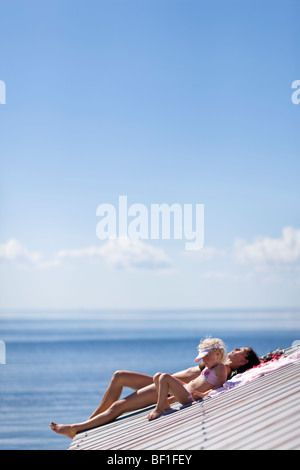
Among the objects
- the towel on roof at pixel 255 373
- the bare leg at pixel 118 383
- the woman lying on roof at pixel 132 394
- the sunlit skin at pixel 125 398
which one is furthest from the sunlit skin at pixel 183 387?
the bare leg at pixel 118 383

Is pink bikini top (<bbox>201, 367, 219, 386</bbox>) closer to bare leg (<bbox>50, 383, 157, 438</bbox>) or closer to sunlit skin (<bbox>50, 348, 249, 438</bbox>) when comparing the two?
sunlit skin (<bbox>50, 348, 249, 438</bbox>)

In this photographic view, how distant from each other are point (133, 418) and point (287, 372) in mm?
1497

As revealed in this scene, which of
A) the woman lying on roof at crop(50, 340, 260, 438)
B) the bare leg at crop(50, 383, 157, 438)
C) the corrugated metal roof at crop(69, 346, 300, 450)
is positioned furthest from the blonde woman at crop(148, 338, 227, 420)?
the bare leg at crop(50, 383, 157, 438)

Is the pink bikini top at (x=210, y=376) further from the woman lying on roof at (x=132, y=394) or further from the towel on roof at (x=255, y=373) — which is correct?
the woman lying on roof at (x=132, y=394)

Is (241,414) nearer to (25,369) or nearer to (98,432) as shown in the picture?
(98,432)

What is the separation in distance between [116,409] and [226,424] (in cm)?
224

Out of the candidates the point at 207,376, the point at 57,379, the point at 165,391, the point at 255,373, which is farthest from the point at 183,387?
the point at 57,379

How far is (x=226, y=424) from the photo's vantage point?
14.5 ft

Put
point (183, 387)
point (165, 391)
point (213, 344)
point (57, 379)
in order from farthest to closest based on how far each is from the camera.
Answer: point (57, 379) < point (213, 344) < point (183, 387) < point (165, 391)

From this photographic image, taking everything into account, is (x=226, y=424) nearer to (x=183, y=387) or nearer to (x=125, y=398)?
(x=183, y=387)

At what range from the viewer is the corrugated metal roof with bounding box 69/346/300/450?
386 centimetres

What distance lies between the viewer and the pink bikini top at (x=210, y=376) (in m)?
6.23

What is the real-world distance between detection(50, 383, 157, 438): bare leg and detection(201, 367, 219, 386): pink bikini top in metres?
0.52

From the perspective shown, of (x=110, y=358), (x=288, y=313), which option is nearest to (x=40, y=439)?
(x=110, y=358)
